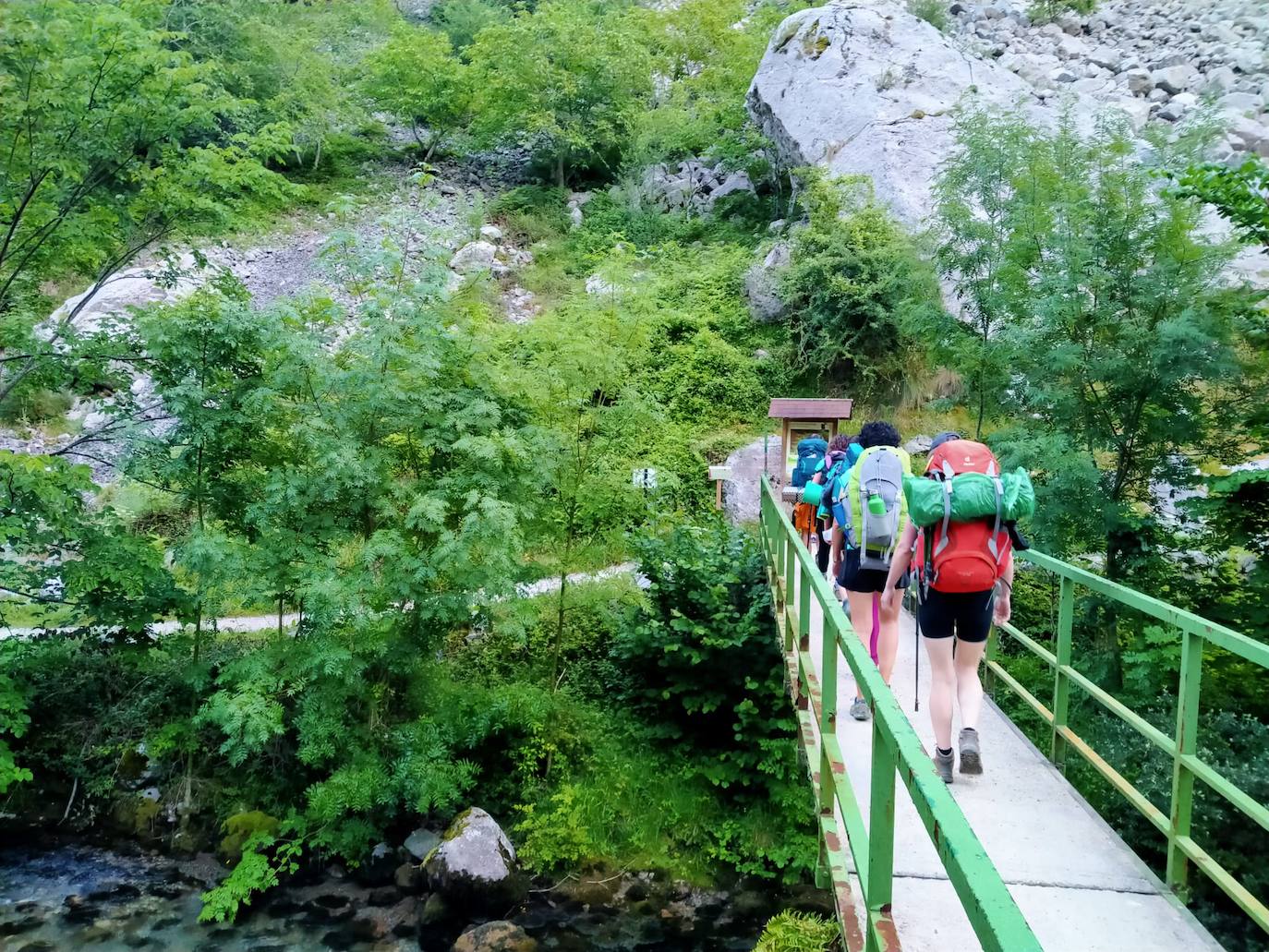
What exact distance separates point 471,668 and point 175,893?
3.73 metres

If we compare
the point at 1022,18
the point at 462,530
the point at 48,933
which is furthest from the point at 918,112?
the point at 48,933

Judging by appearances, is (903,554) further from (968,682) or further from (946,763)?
(946,763)

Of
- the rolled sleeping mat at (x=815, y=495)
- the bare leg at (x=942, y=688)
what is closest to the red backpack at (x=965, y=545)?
the bare leg at (x=942, y=688)

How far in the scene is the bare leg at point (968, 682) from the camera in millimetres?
4027

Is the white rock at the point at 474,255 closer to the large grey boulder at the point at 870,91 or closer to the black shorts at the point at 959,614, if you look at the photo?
the large grey boulder at the point at 870,91

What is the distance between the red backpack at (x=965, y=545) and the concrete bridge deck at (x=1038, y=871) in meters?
1.10

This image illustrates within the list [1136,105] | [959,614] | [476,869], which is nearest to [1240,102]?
[1136,105]

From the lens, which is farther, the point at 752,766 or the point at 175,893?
the point at 752,766

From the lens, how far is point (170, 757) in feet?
29.4

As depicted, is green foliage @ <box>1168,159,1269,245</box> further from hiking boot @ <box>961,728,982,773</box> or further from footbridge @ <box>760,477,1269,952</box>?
hiking boot @ <box>961,728,982,773</box>

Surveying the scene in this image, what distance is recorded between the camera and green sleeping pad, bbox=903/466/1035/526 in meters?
3.72

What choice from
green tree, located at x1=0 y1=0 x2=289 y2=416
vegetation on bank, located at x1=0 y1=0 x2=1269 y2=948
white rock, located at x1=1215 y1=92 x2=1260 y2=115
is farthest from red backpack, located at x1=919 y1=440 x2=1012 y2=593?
white rock, located at x1=1215 y1=92 x2=1260 y2=115

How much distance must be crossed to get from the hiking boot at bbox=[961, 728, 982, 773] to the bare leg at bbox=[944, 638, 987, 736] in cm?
4

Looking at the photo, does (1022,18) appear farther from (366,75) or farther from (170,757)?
(170,757)
